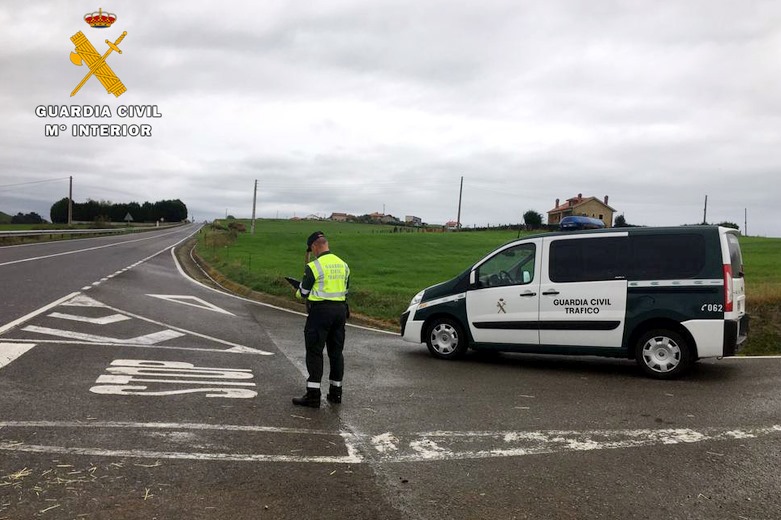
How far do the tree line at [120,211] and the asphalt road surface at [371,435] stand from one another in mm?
94239

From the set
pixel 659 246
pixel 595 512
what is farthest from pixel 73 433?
pixel 659 246

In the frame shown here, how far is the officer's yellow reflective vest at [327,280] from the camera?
625cm

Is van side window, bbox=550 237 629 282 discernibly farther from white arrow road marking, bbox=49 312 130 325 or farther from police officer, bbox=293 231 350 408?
white arrow road marking, bbox=49 312 130 325

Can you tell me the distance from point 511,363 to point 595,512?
529 centimetres

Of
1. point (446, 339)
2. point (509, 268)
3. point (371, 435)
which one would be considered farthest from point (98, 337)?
point (509, 268)

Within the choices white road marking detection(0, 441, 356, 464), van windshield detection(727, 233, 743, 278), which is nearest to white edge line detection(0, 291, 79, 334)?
white road marking detection(0, 441, 356, 464)

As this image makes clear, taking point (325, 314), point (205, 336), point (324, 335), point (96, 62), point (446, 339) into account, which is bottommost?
point (205, 336)

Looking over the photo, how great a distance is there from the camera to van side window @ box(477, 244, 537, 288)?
8.74 m

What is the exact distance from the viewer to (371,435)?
5164 millimetres

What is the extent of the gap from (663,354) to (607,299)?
3.21ft

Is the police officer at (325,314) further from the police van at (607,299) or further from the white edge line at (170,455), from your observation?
the police van at (607,299)

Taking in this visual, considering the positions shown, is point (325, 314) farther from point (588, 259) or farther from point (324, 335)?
point (588, 259)

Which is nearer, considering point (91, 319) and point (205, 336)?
point (205, 336)

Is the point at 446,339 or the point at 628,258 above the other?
the point at 628,258
